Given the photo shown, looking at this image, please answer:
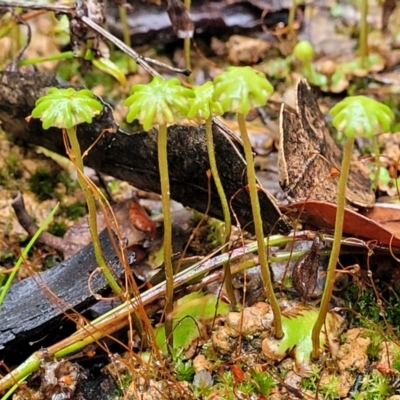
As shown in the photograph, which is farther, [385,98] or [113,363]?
[385,98]

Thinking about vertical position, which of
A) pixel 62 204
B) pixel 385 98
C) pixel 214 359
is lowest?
pixel 214 359

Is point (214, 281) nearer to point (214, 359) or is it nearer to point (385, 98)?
point (214, 359)

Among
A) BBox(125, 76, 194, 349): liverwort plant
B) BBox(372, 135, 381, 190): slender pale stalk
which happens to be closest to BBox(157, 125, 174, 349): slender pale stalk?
BBox(125, 76, 194, 349): liverwort plant

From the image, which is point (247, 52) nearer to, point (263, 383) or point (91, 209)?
point (91, 209)

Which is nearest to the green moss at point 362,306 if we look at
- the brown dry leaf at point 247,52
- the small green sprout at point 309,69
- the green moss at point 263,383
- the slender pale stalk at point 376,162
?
the green moss at point 263,383

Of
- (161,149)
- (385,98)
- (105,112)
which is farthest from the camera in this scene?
(385,98)

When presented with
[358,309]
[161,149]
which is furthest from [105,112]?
[358,309]

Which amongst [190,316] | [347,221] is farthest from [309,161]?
[190,316]
